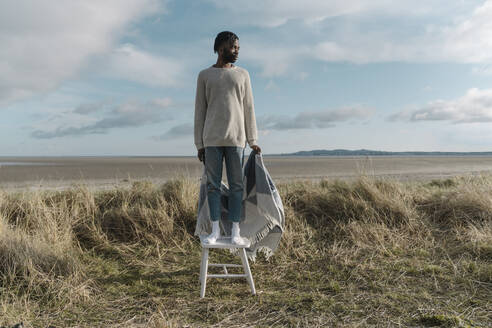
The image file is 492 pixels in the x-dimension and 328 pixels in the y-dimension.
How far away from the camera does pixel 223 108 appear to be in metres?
3.49

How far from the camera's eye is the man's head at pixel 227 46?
347 centimetres

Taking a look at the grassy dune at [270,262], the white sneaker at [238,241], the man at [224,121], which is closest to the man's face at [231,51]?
the man at [224,121]

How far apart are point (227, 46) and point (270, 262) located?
2705mm

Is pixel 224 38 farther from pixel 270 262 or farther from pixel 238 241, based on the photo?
pixel 270 262

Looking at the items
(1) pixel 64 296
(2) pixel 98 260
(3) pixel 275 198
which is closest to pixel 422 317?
(3) pixel 275 198

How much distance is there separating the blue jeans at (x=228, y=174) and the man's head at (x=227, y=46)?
89 cm

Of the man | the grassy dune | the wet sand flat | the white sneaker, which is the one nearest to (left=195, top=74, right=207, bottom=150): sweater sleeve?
the man

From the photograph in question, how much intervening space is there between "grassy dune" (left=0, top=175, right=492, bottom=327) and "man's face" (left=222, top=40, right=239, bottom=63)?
2.37 metres

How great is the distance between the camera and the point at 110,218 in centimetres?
562

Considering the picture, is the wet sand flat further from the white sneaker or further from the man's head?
the man's head

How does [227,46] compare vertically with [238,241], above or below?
above

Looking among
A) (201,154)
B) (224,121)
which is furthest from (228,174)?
(224,121)

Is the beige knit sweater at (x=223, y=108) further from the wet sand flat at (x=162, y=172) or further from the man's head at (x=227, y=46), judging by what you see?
the wet sand flat at (x=162, y=172)

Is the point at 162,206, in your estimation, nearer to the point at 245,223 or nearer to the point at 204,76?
the point at 245,223
